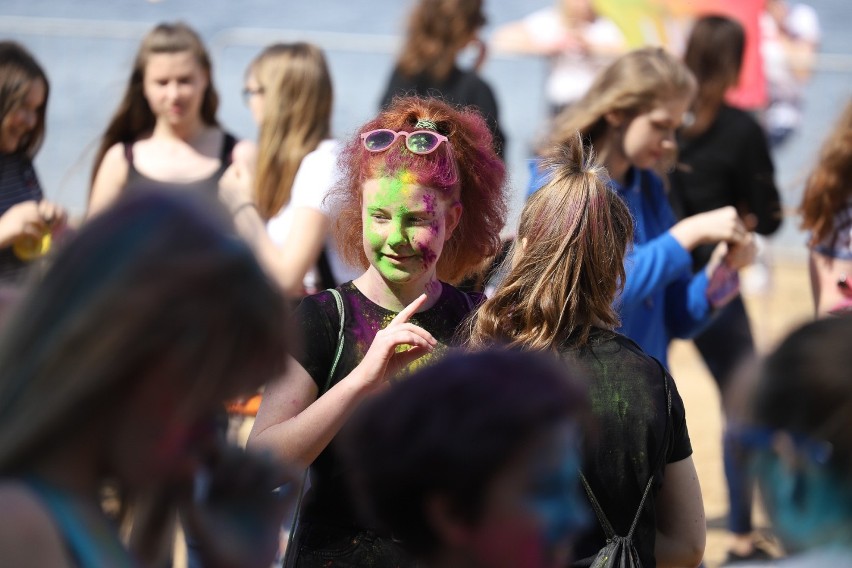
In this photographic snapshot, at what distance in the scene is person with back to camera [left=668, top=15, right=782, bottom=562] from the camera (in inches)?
187

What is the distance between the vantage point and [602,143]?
11.6 ft

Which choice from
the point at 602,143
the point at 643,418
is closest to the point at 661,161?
the point at 602,143

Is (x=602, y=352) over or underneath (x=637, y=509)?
over

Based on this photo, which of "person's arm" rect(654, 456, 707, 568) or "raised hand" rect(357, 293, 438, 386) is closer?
"raised hand" rect(357, 293, 438, 386)

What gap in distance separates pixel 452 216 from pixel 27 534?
4.91 feet

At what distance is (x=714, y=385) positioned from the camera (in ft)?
24.8

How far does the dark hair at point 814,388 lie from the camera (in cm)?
135

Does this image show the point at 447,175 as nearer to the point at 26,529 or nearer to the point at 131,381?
the point at 131,381

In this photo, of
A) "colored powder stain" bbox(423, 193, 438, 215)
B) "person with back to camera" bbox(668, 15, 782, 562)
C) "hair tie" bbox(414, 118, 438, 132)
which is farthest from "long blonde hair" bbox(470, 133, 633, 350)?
"person with back to camera" bbox(668, 15, 782, 562)

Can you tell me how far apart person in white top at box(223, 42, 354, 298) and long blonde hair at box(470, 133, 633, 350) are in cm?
161

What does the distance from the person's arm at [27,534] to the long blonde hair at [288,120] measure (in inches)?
118

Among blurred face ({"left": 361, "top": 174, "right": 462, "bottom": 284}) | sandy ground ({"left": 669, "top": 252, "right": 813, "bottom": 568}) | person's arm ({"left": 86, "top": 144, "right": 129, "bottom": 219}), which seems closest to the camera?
blurred face ({"left": 361, "top": 174, "right": 462, "bottom": 284})

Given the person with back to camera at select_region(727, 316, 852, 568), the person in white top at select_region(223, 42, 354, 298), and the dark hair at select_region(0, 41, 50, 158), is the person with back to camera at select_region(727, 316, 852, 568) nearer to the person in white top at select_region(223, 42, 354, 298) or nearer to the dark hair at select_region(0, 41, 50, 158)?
the person in white top at select_region(223, 42, 354, 298)

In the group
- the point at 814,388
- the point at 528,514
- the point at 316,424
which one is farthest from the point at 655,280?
the point at 528,514
